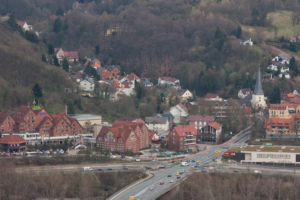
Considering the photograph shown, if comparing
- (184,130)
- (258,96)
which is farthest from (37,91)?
(258,96)

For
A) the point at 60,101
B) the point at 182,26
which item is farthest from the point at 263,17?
the point at 60,101

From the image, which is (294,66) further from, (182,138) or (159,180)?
(159,180)

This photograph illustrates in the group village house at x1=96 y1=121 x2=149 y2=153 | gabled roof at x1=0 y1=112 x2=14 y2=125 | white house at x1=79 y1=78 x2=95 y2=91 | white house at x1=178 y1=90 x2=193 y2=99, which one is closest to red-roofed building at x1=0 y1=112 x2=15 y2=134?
gabled roof at x1=0 y1=112 x2=14 y2=125

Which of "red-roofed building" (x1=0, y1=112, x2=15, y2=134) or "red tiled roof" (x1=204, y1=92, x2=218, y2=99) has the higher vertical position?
"red tiled roof" (x1=204, y1=92, x2=218, y2=99)

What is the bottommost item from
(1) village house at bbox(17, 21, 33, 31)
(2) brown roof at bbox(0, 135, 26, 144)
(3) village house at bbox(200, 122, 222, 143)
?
(2) brown roof at bbox(0, 135, 26, 144)

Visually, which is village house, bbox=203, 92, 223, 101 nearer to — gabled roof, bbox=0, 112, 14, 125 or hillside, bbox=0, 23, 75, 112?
hillside, bbox=0, 23, 75, 112

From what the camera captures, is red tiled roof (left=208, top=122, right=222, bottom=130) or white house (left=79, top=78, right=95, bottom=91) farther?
white house (left=79, top=78, right=95, bottom=91)
